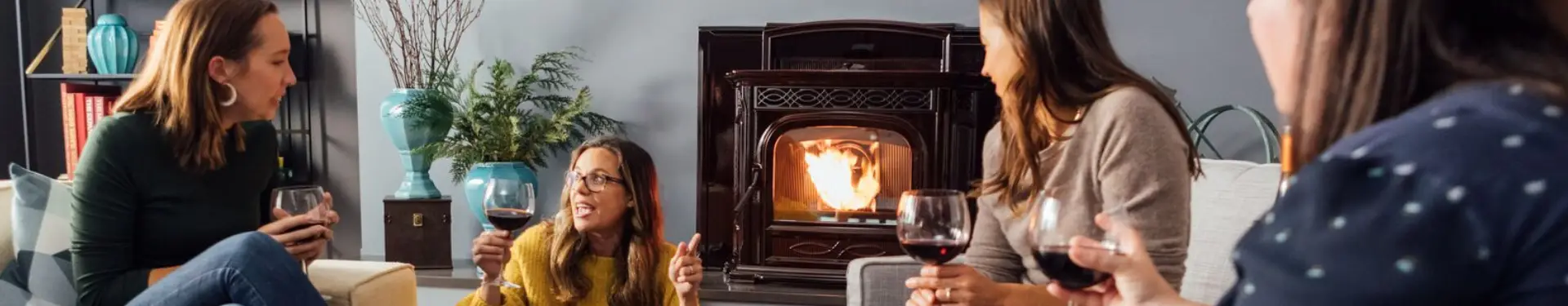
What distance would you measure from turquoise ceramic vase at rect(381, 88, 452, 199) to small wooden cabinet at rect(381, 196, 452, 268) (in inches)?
1.8

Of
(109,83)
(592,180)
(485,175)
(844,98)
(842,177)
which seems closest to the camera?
(592,180)

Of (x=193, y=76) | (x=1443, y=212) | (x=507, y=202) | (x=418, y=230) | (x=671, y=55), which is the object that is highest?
(x=671, y=55)

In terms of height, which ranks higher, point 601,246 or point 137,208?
point 137,208

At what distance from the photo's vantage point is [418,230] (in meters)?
3.37

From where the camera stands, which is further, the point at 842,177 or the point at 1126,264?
the point at 842,177

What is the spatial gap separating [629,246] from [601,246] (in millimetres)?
92

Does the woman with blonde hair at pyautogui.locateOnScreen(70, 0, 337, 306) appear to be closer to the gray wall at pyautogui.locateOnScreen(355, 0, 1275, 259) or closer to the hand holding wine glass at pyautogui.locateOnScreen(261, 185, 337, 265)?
the hand holding wine glass at pyautogui.locateOnScreen(261, 185, 337, 265)

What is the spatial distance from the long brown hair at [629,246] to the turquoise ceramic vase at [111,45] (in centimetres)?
206

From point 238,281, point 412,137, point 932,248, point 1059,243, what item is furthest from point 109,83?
point 1059,243

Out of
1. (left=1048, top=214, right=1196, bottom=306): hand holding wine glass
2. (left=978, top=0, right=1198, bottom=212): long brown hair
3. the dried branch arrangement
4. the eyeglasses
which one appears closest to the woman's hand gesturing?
the eyeglasses

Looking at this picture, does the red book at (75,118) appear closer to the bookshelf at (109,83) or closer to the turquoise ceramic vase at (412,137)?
the bookshelf at (109,83)

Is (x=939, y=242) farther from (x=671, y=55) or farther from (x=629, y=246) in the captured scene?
(x=671, y=55)

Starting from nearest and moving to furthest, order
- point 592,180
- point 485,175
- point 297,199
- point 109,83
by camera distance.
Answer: point 297,199
point 592,180
point 485,175
point 109,83

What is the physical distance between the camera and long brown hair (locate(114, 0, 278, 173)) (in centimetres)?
195
